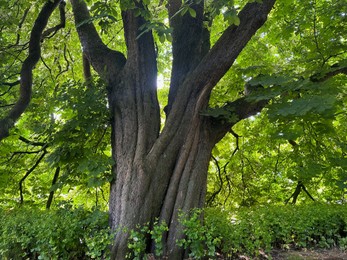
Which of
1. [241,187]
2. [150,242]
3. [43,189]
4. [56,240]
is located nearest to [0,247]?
[56,240]

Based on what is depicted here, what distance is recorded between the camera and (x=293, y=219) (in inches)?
209

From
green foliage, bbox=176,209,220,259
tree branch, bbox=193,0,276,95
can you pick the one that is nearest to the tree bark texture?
tree branch, bbox=193,0,276,95

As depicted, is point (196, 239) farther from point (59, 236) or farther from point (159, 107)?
point (159, 107)

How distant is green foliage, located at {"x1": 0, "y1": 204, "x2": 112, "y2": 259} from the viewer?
4020 mm

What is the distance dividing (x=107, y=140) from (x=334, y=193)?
22.2 ft

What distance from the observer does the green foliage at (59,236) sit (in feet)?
13.2

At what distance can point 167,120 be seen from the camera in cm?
510

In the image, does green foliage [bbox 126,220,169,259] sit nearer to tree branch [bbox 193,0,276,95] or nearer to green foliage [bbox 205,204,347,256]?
green foliage [bbox 205,204,347,256]

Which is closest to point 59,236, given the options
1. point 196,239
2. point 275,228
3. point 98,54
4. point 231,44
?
point 196,239

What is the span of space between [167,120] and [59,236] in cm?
233

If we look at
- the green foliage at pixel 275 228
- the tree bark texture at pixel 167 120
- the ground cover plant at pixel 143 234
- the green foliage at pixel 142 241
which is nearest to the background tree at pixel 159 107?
the tree bark texture at pixel 167 120

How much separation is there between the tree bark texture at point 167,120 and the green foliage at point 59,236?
10.1 inches

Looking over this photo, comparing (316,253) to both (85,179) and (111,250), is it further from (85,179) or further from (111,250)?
(85,179)

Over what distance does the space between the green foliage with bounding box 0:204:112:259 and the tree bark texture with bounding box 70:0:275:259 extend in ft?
0.84
